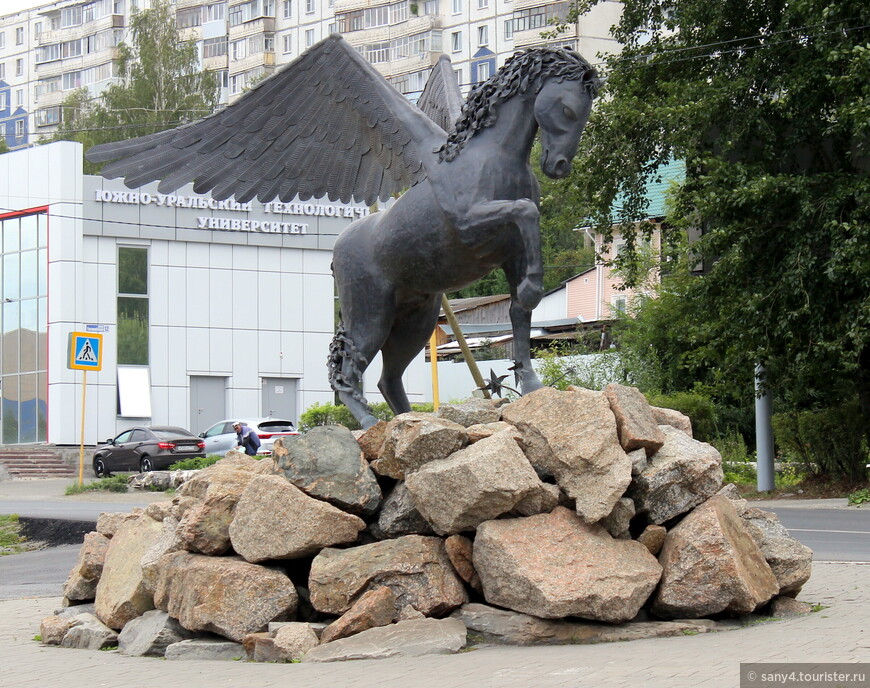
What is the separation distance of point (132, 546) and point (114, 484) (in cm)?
1842

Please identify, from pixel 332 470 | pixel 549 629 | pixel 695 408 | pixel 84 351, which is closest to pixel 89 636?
pixel 332 470

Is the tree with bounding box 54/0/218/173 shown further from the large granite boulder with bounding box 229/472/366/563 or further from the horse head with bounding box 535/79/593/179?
the large granite boulder with bounding box 229/472/366/563

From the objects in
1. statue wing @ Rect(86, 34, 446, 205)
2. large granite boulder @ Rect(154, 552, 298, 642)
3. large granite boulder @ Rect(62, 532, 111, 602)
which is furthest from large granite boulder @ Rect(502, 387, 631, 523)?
large granite boulder @ Rect(62, 532, 111, 602)

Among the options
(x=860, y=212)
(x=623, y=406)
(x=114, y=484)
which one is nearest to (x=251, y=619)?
(x=623, y=406)

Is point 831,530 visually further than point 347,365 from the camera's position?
Yes

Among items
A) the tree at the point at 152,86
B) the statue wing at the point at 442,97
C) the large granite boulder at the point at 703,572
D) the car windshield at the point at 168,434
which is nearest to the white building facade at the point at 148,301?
the car windshield at the point at 168,434

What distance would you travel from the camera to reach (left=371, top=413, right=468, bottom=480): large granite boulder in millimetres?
7133

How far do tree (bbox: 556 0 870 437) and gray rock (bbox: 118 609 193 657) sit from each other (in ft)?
38.8

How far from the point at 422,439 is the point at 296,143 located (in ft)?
8.79

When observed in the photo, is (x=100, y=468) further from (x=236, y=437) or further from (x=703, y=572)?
(x=703, y=572)

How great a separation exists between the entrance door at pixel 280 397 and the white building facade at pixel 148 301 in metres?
0.04

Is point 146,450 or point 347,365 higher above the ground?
point 347,365

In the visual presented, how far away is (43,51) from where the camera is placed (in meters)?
81.2

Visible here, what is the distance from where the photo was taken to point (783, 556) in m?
7.46
